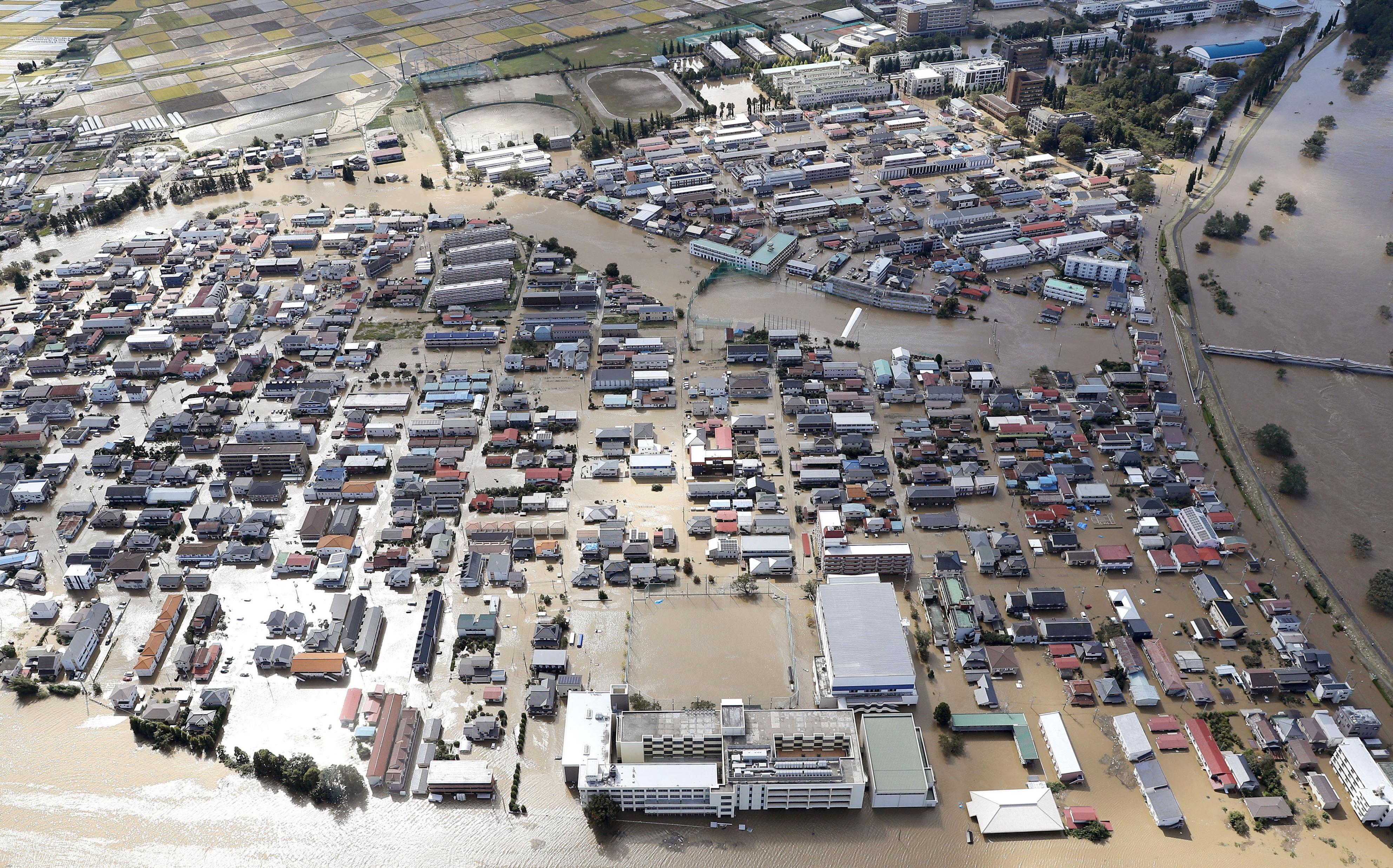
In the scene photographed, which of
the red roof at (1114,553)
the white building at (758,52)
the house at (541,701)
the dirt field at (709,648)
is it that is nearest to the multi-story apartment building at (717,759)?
the house at (541,701)

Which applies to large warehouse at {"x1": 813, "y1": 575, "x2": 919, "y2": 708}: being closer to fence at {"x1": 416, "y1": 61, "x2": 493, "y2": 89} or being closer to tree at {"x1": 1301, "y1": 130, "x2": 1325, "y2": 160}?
tree at {"x1": 1301, "y1": 130, "x2": 1325, "y2": 160}

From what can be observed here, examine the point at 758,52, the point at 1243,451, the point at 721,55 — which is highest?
the point at 758,52

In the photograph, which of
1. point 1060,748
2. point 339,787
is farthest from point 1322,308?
point 339,787

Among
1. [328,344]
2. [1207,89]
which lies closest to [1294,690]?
[328,344]

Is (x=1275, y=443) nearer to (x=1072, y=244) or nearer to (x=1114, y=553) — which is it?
(x=1114, y=553)

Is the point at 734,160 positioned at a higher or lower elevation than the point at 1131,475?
higher

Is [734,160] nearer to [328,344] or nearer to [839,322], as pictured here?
[839,322]
